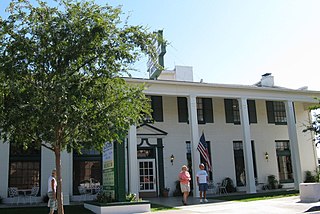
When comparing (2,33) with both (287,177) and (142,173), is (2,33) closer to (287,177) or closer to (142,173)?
(142,173)

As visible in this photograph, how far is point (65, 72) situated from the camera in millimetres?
8797

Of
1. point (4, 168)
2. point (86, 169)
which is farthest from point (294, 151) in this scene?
point (4, 168)

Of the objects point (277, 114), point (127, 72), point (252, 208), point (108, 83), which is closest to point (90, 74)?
point (108, 83)

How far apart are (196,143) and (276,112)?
8777mm

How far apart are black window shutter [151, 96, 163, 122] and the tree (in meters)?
11.6

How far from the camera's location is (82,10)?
9016 millimetres

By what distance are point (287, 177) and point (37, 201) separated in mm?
15986

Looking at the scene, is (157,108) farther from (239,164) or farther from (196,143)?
(239,164)

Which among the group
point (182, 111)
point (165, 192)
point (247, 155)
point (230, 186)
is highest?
point (182, 111)

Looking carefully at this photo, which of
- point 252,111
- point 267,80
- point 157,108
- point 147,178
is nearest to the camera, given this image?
point 147,178

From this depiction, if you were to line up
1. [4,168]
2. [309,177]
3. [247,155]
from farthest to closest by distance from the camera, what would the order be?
[309,177], [247,155], [4,168]

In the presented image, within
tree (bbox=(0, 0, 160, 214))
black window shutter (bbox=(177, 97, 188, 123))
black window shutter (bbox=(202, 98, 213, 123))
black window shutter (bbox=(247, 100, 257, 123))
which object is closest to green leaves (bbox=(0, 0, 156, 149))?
tree (bbox=(0, 0, 160, 214))

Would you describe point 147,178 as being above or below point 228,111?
below

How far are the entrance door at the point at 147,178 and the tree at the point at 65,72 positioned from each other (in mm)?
11111
